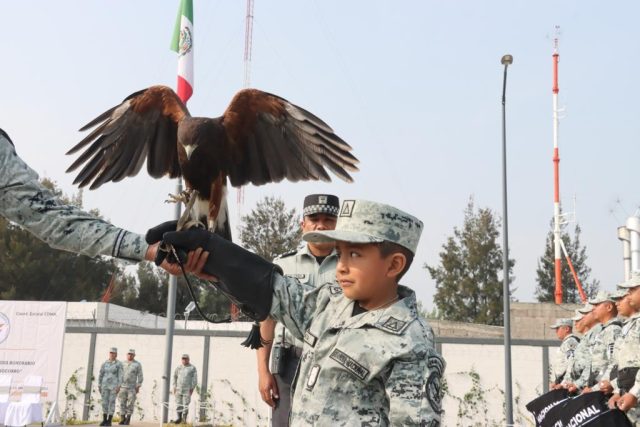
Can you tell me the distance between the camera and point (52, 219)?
8.61ft

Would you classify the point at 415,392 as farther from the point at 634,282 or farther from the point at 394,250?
the point at 634,282

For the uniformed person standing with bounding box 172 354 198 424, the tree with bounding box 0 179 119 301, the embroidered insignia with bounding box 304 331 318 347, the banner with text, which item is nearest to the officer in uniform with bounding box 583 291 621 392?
the embroidered insignia with bounding box 304 331 318 347

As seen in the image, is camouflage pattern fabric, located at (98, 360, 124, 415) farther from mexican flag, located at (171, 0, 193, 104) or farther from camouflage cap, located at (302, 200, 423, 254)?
camouflage cap, located at (302, 200, 423, 254)

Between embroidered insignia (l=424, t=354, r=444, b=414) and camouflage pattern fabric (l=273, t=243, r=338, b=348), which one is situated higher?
camouflage pattern fabric (l=273, t=243, r=338, b=348)

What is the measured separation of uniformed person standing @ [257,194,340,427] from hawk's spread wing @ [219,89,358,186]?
87cm

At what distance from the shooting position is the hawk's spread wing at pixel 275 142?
500 centimetres

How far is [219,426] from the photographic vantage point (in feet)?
60.8

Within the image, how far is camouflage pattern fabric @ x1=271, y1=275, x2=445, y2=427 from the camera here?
6.73 feet

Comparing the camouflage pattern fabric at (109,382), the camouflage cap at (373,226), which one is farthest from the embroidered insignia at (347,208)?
the camouflage pattern fabric at (109,382)

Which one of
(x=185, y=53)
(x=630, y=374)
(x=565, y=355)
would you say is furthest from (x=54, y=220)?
(x=565, y=355)

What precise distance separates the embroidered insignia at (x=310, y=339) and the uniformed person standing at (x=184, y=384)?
1641cm

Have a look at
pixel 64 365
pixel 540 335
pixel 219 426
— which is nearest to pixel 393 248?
pixel 219 426

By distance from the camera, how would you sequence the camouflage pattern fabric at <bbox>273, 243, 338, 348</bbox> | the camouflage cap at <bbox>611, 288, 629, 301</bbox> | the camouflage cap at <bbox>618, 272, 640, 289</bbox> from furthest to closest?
the camouflage cap at <bbox>611, 288, 629, 301</bbox> → the camouflage cap at <bbox>618, 272, 640, 289</bbox> → the camouflage pattern fabric at <bbox>273, 243, 338, 348</bbox>

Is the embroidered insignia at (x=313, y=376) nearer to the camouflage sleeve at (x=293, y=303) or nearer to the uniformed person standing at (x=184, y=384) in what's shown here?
the camouflage sleeve at (x=293, y=303)
